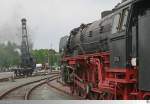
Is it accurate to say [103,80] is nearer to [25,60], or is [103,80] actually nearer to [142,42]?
[142,42]

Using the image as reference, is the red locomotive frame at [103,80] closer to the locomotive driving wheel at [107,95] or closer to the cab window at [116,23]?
the locomotive driving wheel at [107,95]

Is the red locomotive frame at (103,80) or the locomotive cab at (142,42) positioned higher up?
the locomotive cab at (142,42)

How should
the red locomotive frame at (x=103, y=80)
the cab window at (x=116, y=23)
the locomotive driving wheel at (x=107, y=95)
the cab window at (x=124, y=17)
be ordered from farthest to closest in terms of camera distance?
the locomotive driving wheel at (x=107, y=95) < the cab window at (x=116, y=23) < the cab window at (x=124, y=17) < the red locomotive frame at (x=103, y=80)

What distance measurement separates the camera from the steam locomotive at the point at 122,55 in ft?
28.2

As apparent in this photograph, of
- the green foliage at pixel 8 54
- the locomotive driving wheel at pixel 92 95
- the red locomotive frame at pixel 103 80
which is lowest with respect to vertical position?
the locomotive driving wheel at pixel 92 95

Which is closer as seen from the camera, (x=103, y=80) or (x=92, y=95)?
(x=103, y=80)

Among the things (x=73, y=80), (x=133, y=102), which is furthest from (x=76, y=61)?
(x=133, y=102)

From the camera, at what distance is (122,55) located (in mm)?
Result: 10266

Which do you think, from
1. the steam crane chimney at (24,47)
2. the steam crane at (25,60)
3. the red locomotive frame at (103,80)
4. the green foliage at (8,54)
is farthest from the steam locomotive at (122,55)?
the green foliage at (8,54)

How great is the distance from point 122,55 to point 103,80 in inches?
124

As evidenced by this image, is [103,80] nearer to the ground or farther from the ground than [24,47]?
nearer to the ground

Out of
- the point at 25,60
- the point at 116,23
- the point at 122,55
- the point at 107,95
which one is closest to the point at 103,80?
the point at 107,95

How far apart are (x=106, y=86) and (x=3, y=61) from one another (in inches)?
4038

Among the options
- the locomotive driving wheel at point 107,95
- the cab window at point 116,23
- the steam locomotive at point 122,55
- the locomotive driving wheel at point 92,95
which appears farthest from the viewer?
the locomotive driving wheel at point 92,95
